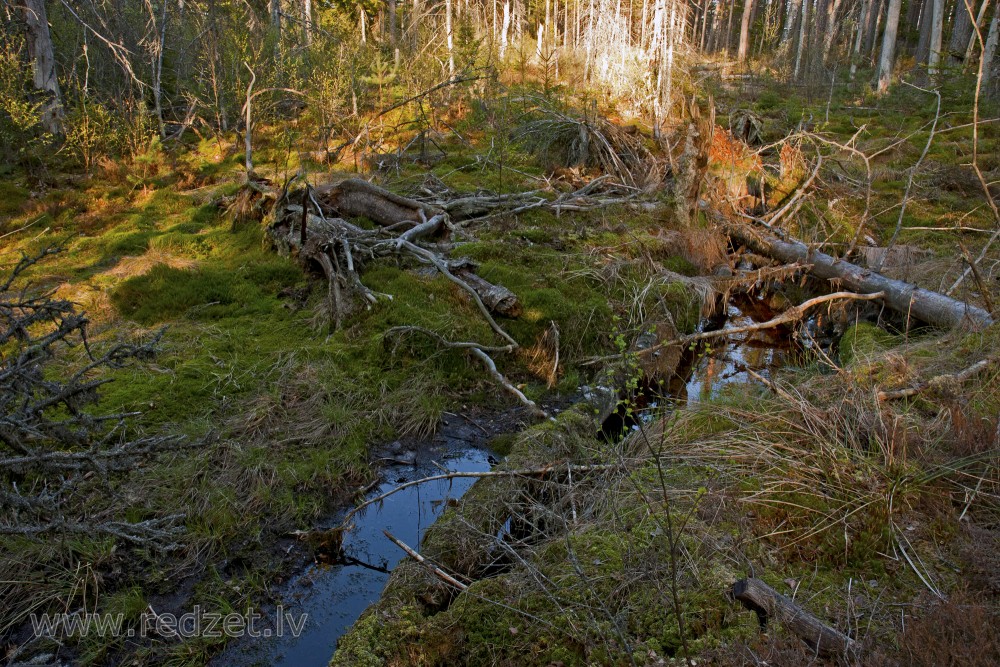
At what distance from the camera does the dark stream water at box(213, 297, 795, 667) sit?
311cm

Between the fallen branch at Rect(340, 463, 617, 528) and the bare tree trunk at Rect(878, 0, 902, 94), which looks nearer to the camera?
the fallen branch at Rect(340, 463, 617, 528)

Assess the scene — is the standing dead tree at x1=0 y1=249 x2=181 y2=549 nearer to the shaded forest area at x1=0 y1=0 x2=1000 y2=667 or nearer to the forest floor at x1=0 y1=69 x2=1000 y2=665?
the shaded forest area at x1=0 y1=0 x2=1000 y2=667

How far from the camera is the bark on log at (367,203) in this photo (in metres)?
8.25

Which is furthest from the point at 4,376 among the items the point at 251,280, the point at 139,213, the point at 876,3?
the point at 876,3

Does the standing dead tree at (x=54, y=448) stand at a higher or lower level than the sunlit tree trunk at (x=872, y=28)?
lower

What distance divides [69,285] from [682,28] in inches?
543

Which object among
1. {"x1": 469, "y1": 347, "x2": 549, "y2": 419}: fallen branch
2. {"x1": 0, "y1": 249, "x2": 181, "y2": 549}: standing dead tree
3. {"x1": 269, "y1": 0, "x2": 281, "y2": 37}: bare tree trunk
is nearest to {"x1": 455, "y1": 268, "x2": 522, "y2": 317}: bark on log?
{"x1": 469, "y1": 347, "x2": 549, "y2": 419}: fallen branch

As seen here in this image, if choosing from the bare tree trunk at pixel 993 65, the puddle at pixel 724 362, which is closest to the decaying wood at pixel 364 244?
the puddle at pixel 724 362

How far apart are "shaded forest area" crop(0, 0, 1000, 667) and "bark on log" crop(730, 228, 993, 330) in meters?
0.04

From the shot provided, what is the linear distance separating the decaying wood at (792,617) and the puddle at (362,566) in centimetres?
203

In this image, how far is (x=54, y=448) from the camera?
13.4ft

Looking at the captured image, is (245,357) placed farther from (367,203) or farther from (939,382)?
(939,382)

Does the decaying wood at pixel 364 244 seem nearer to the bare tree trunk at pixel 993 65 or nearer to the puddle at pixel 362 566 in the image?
the puddle at pixel 362 566

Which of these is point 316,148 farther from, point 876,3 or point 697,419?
point 876,3
